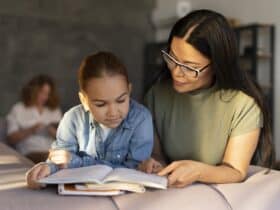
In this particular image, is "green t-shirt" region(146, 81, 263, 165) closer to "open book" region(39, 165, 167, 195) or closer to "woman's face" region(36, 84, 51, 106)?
"open book" region(39, 165, 167, 195)

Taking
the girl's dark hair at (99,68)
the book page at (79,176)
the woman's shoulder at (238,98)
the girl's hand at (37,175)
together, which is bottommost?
the girl's hand at (37,175)

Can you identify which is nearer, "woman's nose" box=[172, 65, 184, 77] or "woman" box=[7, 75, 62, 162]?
"woman's nose" box=[172, 65, 184, 77]

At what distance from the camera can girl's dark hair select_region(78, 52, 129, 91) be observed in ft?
4.00

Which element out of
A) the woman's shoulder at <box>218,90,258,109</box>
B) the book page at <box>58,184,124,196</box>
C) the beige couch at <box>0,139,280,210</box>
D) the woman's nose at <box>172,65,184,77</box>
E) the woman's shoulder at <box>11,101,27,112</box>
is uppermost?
the woman's nose at <box>172,65,184,77</box>

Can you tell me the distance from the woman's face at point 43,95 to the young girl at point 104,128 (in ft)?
6.04

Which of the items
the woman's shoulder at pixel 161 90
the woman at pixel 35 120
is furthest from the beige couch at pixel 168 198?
the woman at pixel 35 120

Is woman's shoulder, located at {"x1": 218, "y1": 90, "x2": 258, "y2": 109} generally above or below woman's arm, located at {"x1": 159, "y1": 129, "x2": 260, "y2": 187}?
above

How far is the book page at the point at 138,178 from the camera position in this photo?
3.35 ft

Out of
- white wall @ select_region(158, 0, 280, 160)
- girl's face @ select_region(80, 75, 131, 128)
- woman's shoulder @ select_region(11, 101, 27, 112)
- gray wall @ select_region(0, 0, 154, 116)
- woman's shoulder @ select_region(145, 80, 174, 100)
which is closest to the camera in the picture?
girl's face @ select_region(80, 75, 131, 128)

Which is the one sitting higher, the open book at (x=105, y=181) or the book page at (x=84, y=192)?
the open book at (x=105, y=181)

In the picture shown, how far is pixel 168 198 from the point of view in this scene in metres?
1.03

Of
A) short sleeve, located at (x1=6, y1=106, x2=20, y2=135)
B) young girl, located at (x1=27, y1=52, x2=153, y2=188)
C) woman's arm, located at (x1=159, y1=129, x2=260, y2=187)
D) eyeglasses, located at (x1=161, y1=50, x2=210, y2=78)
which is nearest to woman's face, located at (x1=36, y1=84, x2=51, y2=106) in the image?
short sleeve, located at (x1=6, y1=106, x2=20, y2=135)

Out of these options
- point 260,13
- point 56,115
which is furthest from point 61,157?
point 260,13

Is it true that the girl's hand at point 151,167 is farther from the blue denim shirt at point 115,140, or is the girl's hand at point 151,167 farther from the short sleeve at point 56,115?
the short sleeve at point 56,115
